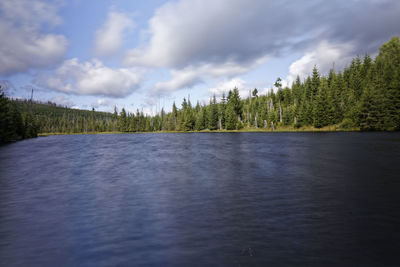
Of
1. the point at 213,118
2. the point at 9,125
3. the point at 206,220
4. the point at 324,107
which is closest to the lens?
the point at 206,220

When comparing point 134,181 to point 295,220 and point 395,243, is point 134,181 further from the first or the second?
point 395,243

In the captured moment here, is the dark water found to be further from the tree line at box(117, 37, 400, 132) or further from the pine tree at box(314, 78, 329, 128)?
the pine tree at box(314, 78, 329, 128)

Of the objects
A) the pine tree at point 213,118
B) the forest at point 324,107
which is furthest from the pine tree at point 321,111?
the pine tree at point 213,118

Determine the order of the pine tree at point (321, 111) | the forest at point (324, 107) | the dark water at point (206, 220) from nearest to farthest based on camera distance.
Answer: the dark water at point (206, 220) < the forest at point (324, 107) < the pine tree at point (321, 111)

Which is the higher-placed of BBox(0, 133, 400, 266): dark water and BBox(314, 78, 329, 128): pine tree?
BBox(314, 78, 329, 128): pine tree

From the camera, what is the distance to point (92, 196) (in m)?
17.8

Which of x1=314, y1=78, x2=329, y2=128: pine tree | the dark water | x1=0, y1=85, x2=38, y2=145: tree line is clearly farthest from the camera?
x1=314, y1=78, x2=329, y2=128: pine tree

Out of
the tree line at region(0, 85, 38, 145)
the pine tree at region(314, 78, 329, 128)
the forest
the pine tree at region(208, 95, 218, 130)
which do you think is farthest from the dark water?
the pine tree at region(208, 95, 218, 130)

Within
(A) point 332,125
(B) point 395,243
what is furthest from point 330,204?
(A) point 332,125

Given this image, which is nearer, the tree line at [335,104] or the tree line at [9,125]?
the tree line at [9,125]

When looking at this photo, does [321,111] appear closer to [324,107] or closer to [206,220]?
[324,107]

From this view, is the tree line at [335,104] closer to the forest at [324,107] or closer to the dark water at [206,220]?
the forest at [324,107]

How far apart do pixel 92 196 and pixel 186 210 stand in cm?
776

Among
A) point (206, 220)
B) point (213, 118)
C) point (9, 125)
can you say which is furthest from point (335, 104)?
point (9, 125)
